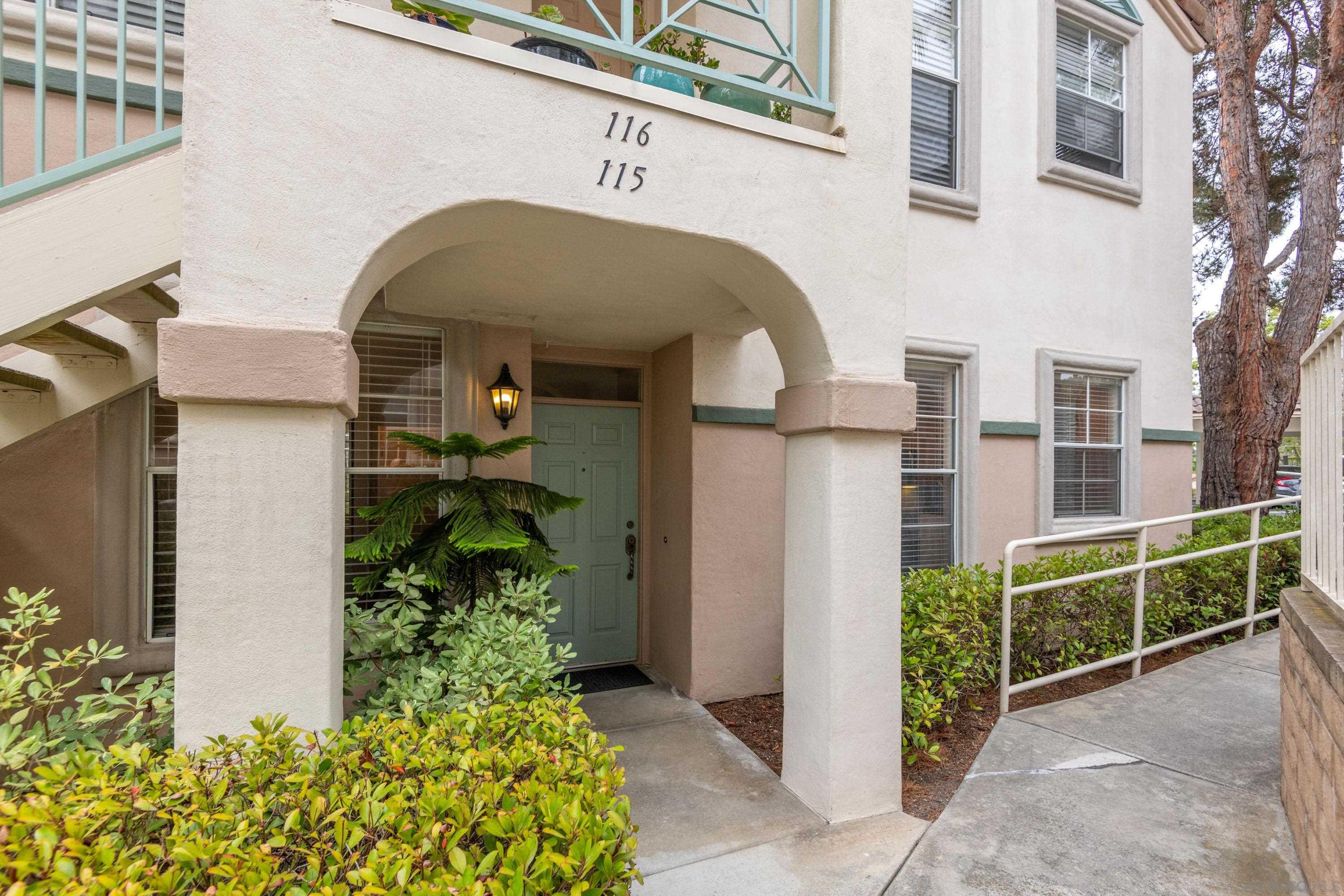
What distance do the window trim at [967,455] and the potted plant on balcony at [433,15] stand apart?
4.17 meters

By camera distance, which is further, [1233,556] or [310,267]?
[1233,556]

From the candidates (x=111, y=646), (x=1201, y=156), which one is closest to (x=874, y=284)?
(x=111, y=646)

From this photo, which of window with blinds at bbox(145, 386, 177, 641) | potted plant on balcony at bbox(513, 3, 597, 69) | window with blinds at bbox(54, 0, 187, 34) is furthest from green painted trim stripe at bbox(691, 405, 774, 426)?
window with blinds at bbox(54, 0, 187, 34)

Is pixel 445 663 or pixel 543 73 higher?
pixel 543 73

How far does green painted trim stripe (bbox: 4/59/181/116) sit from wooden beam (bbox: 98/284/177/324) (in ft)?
3.41

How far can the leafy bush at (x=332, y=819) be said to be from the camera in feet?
4.64

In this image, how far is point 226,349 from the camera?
82.4 inches

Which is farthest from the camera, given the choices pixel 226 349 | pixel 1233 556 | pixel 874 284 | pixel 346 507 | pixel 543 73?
pixel 1233 556

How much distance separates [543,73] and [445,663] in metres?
2.58

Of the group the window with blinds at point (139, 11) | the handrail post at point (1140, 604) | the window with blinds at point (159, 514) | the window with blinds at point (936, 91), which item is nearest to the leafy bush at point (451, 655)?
the window with blinds at point (159, 514)

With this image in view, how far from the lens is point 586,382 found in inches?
215

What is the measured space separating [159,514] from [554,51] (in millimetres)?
3316

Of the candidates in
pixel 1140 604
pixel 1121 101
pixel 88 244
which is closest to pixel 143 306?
pixel 88 244

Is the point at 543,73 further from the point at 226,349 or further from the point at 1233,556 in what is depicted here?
the point at 1233,556
